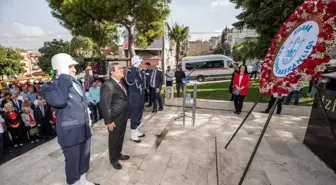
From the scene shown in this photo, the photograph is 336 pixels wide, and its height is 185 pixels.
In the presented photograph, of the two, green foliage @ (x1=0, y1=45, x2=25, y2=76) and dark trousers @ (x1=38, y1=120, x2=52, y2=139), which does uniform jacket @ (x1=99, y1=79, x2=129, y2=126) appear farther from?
green foliage @ (x1=0, y1=45, x2=25, y2=76)

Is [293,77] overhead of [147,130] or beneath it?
overhead

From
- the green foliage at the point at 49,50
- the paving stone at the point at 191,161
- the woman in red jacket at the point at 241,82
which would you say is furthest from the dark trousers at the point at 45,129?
the green foliage at the point at 49,50

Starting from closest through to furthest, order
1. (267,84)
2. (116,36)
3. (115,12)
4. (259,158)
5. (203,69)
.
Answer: (267,84) < (259,158) < (115,12) < (116,36) < (203,69)

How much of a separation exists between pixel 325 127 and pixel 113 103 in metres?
3.74

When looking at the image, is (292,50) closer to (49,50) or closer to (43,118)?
(43,118)

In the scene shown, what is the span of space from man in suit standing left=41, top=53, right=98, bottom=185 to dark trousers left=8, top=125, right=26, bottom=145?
3489 mm

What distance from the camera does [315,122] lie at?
3408 millimetres

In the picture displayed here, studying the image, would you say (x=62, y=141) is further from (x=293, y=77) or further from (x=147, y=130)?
(x=293, y=77)

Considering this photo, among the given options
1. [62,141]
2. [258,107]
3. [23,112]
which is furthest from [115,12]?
[62,141]

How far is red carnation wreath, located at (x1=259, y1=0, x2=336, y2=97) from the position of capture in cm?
201

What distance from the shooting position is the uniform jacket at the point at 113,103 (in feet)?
8.64

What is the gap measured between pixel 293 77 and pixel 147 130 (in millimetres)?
3423

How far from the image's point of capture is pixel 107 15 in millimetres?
9844

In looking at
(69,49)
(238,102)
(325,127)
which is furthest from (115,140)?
(69,49)
